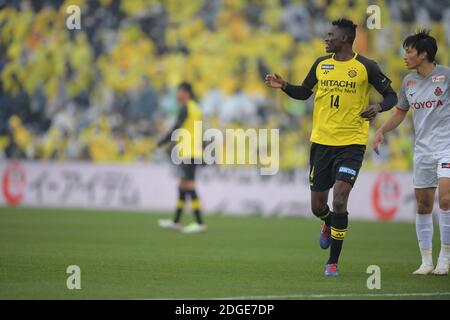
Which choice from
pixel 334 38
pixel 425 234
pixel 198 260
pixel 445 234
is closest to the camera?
pixel 334 38

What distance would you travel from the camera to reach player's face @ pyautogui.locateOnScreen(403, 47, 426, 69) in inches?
392

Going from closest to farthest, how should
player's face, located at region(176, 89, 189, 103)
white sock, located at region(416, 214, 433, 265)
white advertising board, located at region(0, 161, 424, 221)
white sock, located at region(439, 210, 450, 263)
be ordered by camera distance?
white sock, located at region(439, 210, 450, 263) → white sock, located at region(416, 214, 433, 265) → player's face, located at region(176, 89, 189, 103) → white advertising board, located at region(0, 161, 424, 221)

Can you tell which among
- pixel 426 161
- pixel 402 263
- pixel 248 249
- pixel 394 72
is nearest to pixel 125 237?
pixel 248 249

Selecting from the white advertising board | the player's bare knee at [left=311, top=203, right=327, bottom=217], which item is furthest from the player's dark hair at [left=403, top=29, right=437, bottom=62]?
the white advertising board

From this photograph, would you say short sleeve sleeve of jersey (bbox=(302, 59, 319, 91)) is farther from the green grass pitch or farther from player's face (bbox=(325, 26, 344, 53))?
the green grass pitch

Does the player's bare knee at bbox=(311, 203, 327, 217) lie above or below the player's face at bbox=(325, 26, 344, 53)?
below

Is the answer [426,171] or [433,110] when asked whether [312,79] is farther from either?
[426,171]

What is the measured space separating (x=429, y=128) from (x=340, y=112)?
1.04 meters

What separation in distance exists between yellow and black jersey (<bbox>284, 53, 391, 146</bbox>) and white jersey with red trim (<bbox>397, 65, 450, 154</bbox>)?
46 centimetres

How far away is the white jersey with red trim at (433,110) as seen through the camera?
9.95 metres

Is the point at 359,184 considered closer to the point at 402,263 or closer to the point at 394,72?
the point at 394,72

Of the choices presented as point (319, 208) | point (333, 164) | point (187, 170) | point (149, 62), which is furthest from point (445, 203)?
point (149, 62)

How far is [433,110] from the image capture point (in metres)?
9.99

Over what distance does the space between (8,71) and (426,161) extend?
59.5 ft
